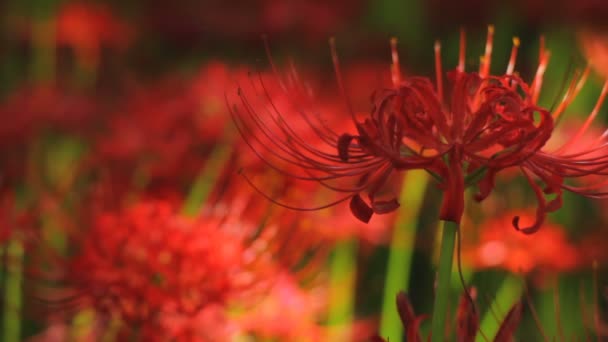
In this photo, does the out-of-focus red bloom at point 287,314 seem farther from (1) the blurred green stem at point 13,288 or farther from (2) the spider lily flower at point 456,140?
(2) the spider lily flower at point 456,140

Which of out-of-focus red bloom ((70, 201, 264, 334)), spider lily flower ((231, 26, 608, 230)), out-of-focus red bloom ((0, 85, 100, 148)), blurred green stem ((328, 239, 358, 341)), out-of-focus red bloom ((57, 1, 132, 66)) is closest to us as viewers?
spider lily flower ((231, 26, 608, 230))

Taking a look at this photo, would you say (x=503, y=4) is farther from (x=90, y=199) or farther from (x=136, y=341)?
(x=136, y=341)

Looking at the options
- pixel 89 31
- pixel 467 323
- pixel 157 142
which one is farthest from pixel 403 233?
pixel 89 31

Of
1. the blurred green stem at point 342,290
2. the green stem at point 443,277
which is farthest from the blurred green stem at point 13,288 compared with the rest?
the green stem at point 443,277

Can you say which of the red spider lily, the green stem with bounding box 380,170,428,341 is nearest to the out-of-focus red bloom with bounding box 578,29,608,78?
the green stem with bounding box 380,170,428,341

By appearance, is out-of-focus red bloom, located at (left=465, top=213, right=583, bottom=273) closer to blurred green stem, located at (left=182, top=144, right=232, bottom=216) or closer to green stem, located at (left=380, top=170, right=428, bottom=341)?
green stem, located at (left=380, top=170, right=428, bottom=341)

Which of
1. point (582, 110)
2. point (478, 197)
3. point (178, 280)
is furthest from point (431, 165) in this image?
point (582, 110)
